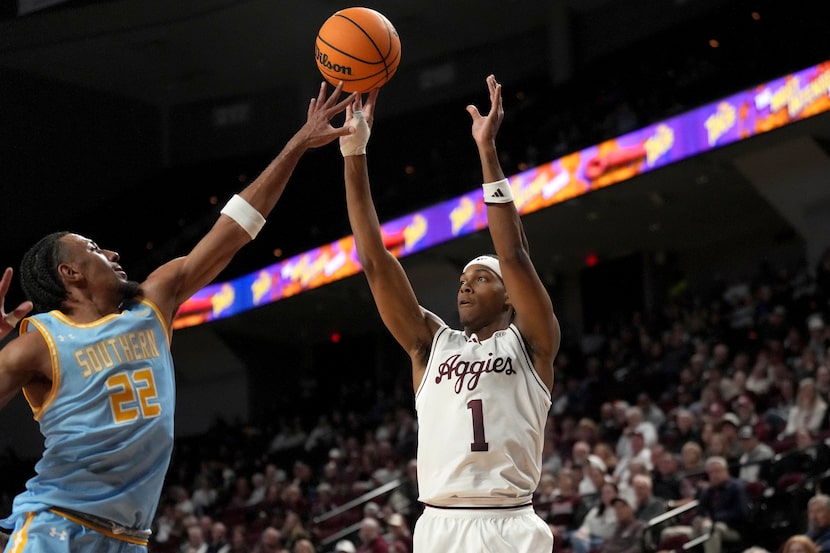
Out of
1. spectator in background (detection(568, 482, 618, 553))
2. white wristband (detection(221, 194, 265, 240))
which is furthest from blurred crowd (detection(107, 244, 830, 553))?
white wristband (detection(221, 194, 265, 240))

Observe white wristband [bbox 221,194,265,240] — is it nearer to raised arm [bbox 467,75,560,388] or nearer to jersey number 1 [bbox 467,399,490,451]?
raised arm [bbox 467,75,560,388]

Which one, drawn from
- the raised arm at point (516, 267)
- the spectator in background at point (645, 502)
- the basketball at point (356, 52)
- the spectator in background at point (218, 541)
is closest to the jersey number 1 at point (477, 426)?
the raised arm at point (516, 267)

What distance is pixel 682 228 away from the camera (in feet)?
64.2

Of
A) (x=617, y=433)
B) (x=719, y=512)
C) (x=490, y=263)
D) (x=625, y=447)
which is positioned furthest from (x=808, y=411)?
(x=490, y=263)

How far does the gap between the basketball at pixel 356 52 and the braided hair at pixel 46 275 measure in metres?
1.71

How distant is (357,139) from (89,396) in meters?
1.68

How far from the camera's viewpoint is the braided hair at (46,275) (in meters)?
3.16

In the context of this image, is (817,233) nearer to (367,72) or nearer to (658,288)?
(658,288)

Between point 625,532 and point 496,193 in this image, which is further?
point 625,532

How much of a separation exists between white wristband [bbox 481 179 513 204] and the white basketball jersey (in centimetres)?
49

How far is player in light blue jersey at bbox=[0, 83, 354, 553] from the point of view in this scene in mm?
2949

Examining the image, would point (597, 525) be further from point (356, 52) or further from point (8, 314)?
point (8, 314)

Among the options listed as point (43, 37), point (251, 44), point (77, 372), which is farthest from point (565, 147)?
point (77, 372)

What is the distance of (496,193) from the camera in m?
3.96
